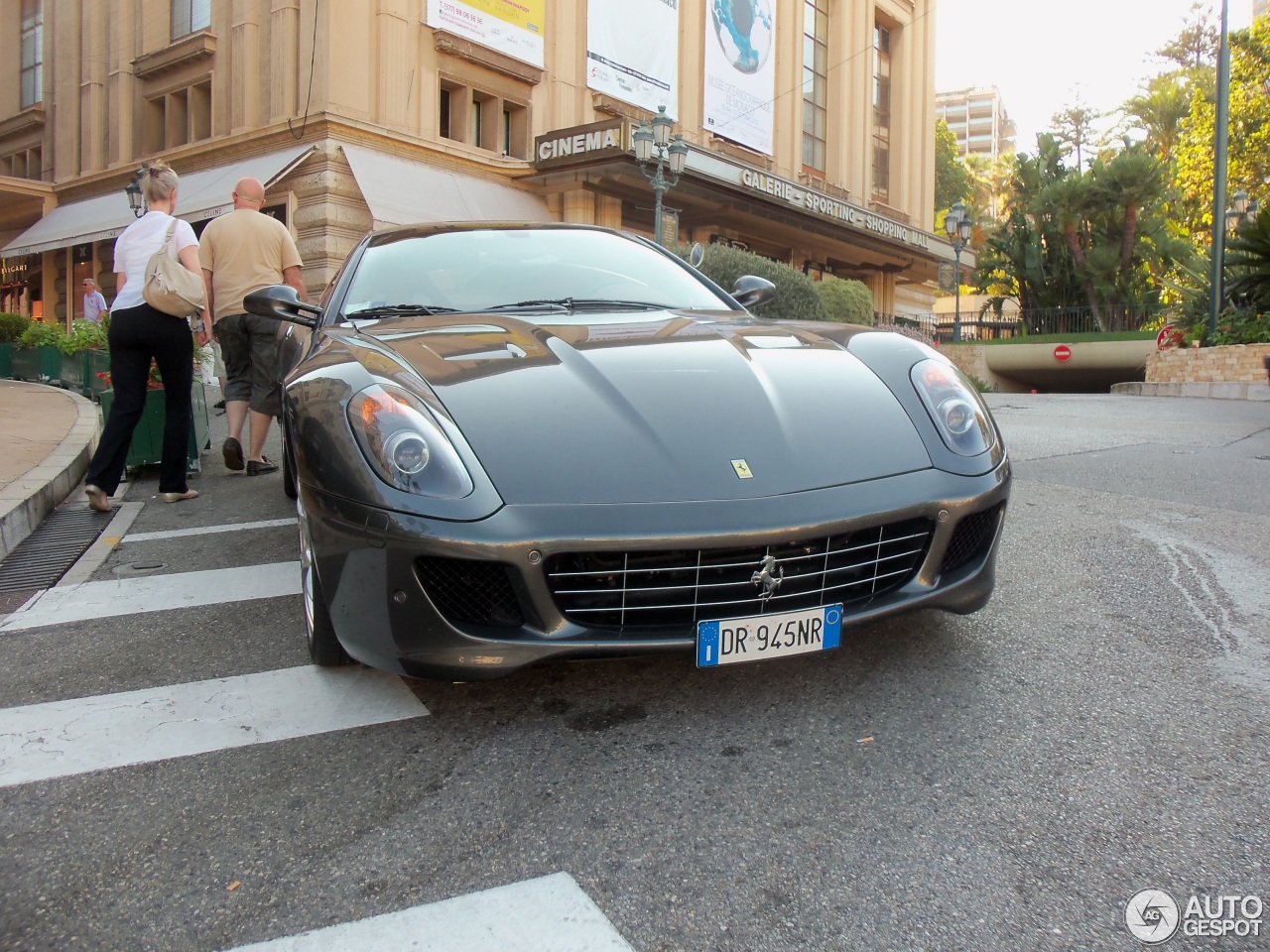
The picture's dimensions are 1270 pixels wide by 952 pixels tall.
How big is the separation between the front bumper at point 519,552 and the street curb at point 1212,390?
15791mm

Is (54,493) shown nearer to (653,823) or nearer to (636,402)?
(636,402)

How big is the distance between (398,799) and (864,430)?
1.38m

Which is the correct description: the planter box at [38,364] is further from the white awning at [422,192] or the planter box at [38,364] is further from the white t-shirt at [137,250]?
the white t-shirt at [137,250]

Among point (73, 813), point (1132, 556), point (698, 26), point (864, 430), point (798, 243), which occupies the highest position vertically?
point (698, 26)

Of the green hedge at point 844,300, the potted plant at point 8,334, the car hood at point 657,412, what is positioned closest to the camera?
the car hood at point 657,412

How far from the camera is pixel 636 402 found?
2.47m

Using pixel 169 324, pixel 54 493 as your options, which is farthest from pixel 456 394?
pixel 54 493

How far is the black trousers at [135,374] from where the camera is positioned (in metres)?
5.04

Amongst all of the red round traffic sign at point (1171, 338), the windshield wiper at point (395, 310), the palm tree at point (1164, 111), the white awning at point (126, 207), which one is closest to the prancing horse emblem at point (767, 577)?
the windshield wiper at point (395, 310)

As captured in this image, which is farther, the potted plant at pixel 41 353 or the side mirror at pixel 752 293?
the potted plant at pixel 41 353

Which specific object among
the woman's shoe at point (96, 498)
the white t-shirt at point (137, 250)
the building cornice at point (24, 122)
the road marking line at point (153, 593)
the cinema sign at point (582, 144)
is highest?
the building cornice at point (24, 122)

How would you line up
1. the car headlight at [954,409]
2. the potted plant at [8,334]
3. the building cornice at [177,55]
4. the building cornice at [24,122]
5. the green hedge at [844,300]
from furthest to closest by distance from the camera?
1. the building cornice at [24,122]
2. the building cornice at [177,55]
3. the green hedge at [844,300]
4. the potted plant at [8,334]
5. the car headlight at [954,409]

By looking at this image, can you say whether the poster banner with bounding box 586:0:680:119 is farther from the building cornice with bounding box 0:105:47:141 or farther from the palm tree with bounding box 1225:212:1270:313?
the building cornice with bounding box 0:105:47:141

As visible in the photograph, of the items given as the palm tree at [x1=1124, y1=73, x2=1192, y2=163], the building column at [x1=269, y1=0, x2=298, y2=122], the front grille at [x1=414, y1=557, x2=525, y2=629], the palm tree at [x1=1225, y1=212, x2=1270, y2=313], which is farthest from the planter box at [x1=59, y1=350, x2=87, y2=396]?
the palm tree at [x1=1124, y1=73, x2=1192, y2=163]
